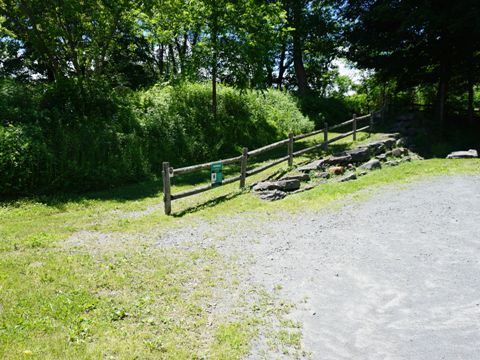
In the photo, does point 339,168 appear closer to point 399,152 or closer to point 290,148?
point 290,148

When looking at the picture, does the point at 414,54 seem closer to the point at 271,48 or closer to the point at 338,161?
the point at 271,48

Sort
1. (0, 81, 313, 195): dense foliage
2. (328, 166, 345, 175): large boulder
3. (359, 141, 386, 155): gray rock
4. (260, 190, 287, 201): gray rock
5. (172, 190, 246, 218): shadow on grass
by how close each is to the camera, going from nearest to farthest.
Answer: (172, 190, 246, 218): shadow on grass → (260, 190, 287, 201): gray rock → (0, 81, 313, 195): dense foliage → (328, 166, 345, 175): large boulder → (359, 141, 386, 155): gray rock

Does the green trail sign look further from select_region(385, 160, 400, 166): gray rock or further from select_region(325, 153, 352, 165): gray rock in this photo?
select_region(385, 160, 400, 166): gray rock

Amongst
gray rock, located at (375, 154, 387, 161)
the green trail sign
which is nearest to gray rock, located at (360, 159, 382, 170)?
gray rock, located at (375, 154, 387, 161)

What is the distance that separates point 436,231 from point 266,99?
57.9 ft

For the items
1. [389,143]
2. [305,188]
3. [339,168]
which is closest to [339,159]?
[339,168]

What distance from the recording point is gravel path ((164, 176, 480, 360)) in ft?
14.3

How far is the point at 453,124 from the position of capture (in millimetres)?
24266

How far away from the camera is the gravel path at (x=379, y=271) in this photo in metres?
4.34

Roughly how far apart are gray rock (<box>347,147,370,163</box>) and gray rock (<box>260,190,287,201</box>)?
4673mm

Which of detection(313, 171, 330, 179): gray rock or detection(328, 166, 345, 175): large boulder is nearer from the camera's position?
detection(313, 171, 330, 179): gray rock

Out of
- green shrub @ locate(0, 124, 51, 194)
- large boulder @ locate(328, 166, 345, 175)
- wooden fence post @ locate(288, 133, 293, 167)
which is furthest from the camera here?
wooden fence post @ locate(288, 133, 293, 167)

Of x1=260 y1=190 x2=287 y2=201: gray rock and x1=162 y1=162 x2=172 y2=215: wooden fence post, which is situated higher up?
x1=162 y1=162 x2=172 y2=215: wooden fence post

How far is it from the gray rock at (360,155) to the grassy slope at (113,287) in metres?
4.78
